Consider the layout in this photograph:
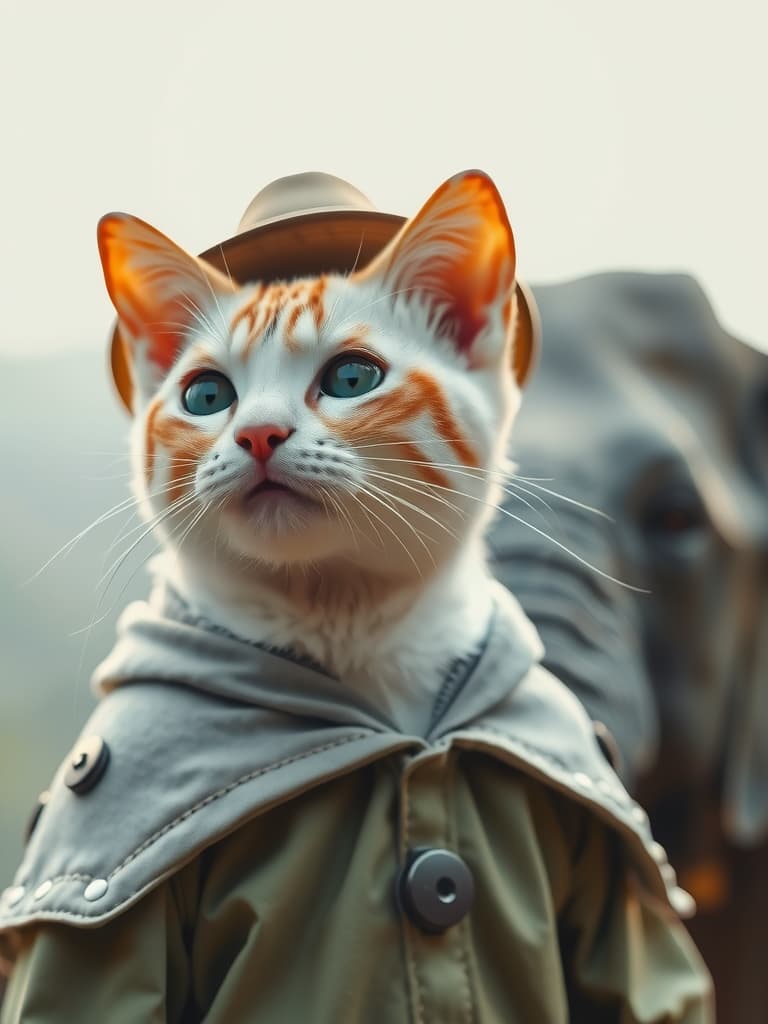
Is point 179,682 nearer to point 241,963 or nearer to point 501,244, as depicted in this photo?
point 241,963

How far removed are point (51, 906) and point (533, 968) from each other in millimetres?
276

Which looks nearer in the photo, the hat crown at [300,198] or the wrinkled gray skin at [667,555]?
the hat crown at [300,198]

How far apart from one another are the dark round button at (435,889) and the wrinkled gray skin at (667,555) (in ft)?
1.03

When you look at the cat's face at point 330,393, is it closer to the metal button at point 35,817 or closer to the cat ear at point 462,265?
the cat ear at point 462,265

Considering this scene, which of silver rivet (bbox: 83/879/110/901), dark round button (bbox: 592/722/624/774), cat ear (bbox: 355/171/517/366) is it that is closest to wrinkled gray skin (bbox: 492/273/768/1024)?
dark round button (bbox: 592/722/624/774)

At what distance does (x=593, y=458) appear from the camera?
3.77 feet

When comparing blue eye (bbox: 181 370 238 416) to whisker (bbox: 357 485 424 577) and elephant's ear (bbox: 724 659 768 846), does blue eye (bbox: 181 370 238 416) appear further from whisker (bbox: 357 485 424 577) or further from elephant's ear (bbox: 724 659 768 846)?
elephant's ear (bbox: 724 659 768 846)

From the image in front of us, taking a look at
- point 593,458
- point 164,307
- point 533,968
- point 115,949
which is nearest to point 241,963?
point 115,949

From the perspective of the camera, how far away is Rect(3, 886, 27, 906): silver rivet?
61 centimetres

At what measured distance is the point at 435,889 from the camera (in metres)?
0.61

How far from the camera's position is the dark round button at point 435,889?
0.60 meters

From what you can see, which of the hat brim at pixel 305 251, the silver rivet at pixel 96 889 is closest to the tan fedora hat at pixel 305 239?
the hat brim at pixel 305 251

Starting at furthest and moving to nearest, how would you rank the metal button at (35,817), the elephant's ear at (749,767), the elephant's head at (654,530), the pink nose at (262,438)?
the elephant's ear at (749,767) < the elephant's head at (654,530) < the metal button at (35,817) < the pink nose at (262,438)

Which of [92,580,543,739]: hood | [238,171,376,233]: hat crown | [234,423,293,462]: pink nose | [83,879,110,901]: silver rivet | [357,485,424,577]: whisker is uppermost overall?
[238,171,376,233]: hat crown
